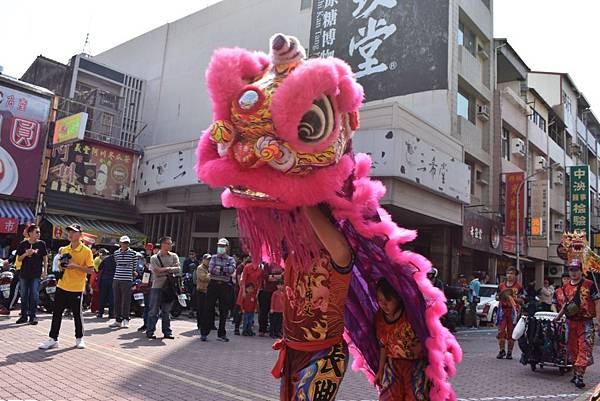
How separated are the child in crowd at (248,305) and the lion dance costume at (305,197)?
7.17 m

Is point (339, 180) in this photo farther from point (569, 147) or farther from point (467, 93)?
point (569, 147)

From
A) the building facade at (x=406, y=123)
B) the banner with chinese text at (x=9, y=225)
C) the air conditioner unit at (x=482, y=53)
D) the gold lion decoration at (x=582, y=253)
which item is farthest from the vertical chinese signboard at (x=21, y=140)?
the air conditioner unit at (x=482, y=53)

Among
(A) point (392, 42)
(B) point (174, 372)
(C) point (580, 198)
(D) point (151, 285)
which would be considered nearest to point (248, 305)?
(D) point (151, 285)

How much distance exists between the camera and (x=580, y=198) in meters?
30.5

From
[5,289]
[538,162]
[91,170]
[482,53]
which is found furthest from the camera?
[538,162]

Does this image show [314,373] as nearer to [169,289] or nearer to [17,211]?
[169,289]

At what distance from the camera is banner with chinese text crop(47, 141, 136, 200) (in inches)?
840

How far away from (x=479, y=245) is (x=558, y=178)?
16579mm

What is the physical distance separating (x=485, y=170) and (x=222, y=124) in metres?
23.7

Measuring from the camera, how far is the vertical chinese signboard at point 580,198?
3023cm

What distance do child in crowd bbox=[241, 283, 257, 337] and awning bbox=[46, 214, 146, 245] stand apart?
40.5ft

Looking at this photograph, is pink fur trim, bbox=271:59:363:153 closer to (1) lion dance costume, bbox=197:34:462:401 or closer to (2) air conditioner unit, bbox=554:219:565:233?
(1) lion dance costume, bbox=197:34:462:401

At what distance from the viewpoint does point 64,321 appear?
10.1 metres

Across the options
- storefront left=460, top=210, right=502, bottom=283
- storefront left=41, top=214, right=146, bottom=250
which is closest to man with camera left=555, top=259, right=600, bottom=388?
storefront left=460, top=210, right=502, bottom=283
